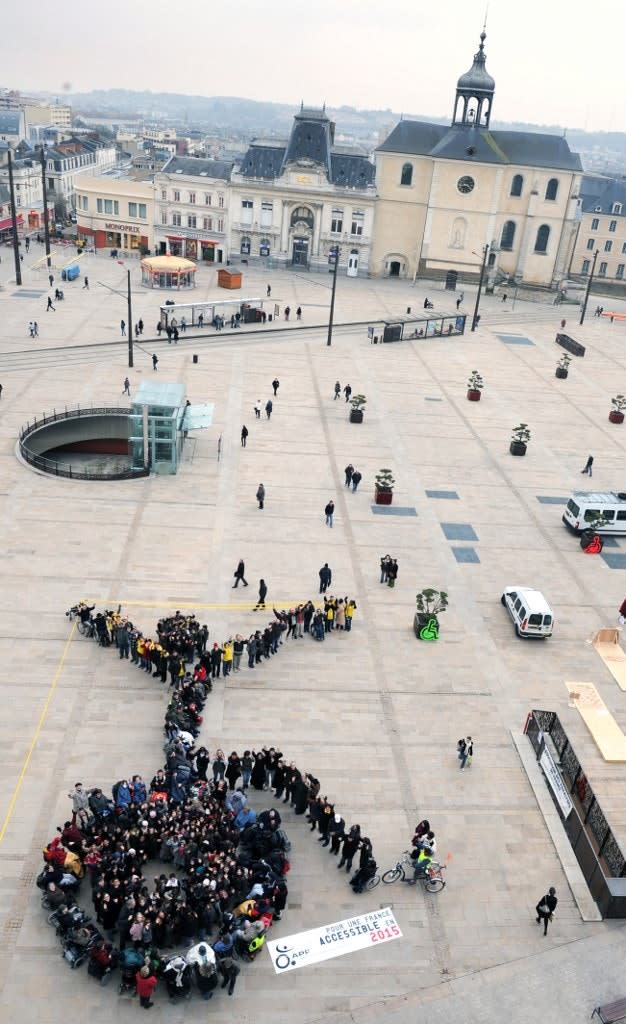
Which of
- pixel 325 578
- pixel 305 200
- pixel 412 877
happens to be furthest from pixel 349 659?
pixel 305 200

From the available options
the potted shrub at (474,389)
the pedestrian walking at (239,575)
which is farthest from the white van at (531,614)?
the potted shrub at (474,389)

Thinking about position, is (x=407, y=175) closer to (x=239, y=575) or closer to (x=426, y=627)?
(x=239, y=575)

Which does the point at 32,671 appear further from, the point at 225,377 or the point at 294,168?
the point at 294,168

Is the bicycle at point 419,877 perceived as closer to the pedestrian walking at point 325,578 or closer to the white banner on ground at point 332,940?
the white banner on ground at point 332,940

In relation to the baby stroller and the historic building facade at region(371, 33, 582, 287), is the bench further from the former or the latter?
the historic building facade at region(371, 33, 582, 287)

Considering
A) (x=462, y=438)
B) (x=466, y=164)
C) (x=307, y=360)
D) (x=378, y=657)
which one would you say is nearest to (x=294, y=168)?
(x=466, y=164)

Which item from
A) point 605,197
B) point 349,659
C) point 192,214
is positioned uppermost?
point 605,197

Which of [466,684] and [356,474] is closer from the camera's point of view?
[466,684]
